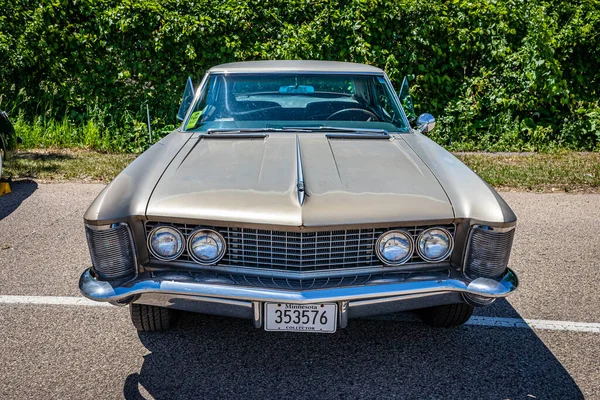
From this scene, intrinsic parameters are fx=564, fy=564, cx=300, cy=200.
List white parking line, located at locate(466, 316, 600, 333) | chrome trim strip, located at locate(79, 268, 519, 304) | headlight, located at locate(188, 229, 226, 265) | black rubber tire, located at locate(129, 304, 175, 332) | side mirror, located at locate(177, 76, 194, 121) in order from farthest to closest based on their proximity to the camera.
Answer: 1. side mirror, located at locate(177, 76, 194, 121)
2. white parking line, located at locate(466, 316, 600, 333)
3. black rubber tire, located at locate(129, 304, 175, 332)
4. headlight, located at locate(188, 229, 226, 265)
5. chrome trim strip, located at locate(79, 268, 519, 304)

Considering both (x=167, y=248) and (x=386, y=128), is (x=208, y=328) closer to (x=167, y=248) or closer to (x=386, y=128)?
(x=167, y=248)

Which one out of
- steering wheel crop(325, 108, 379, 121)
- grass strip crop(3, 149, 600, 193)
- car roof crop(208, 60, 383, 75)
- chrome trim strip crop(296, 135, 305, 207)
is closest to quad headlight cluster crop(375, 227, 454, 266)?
chrome trim strip crop(296, 135, 305, 207)

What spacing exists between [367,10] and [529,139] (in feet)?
10.2

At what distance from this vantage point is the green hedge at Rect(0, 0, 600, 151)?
794cm

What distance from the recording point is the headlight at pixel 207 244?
278 centimetres

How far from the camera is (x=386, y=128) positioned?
4.06 m

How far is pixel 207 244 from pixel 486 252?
54.9 inches

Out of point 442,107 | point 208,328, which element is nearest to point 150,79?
point 442,107

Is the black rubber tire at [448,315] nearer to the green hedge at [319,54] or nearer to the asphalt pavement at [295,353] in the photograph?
the asphalt pavement at [295,353]

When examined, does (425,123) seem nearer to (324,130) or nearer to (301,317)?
(324,130)

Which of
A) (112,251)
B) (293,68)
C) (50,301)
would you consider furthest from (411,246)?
(50,301)

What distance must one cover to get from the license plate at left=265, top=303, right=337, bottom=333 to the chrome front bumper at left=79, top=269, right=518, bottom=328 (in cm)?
4

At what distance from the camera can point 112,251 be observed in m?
2.77

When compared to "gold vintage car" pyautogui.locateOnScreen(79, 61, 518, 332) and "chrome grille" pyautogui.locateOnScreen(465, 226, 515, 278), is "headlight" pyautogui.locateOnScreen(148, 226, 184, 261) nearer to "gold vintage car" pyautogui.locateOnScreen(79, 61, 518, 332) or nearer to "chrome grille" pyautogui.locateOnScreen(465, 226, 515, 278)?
"gold vintage car" pyautogui.locateOnScreen(79, 61, 518, 332)
